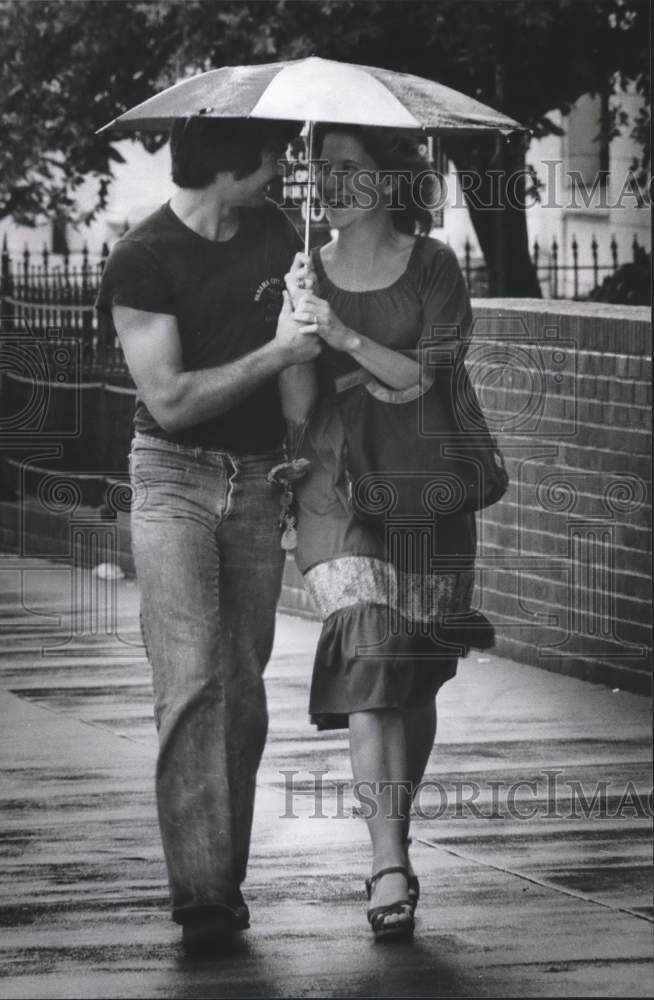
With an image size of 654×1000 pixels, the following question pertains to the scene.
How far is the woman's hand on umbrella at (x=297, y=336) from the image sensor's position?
5.32 meters

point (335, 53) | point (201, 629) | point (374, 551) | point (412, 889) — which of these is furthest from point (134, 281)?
point (335, 53)

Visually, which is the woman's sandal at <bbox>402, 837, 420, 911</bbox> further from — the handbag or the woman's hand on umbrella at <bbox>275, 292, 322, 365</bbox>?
the woman's hand on umbrella at <bbox>275, 292, 322, 365</bbox>

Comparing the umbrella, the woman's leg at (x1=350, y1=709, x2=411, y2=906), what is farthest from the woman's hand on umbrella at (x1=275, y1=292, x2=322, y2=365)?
the woman's leg at (x1=350, y1=709, x2=411, y2=906)

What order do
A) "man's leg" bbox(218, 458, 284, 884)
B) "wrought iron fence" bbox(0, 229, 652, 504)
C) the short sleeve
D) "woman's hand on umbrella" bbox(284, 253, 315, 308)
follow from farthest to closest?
"wrought iron fence" bbox(0, 229, 652, 504), "man's leg" bbox(218, 458, 284, 884), "woman's hand on umbrella" bbox(284, 253, 315, 308), the short sleeve

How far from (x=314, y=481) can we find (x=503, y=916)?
1184mm

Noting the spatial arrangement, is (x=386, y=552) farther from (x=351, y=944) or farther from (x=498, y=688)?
(x=498, y=688)

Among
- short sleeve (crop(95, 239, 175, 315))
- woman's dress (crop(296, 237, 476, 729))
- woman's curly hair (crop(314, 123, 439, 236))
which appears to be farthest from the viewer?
woman's curly hair (crop(314, 123, 439, 236))

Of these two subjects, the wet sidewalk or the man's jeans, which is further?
the man's jeans

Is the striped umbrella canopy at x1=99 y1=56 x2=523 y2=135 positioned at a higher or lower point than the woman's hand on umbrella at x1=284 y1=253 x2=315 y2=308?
higher

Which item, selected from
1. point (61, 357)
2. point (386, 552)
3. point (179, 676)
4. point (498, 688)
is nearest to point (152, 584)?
point (179, 676)

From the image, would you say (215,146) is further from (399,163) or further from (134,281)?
(399,163)

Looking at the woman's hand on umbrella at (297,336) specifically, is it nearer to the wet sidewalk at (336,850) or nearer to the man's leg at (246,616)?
the man's leg at (246,616)

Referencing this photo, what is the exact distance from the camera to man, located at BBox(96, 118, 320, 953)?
17.4 feet

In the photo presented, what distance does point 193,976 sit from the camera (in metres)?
5.09
